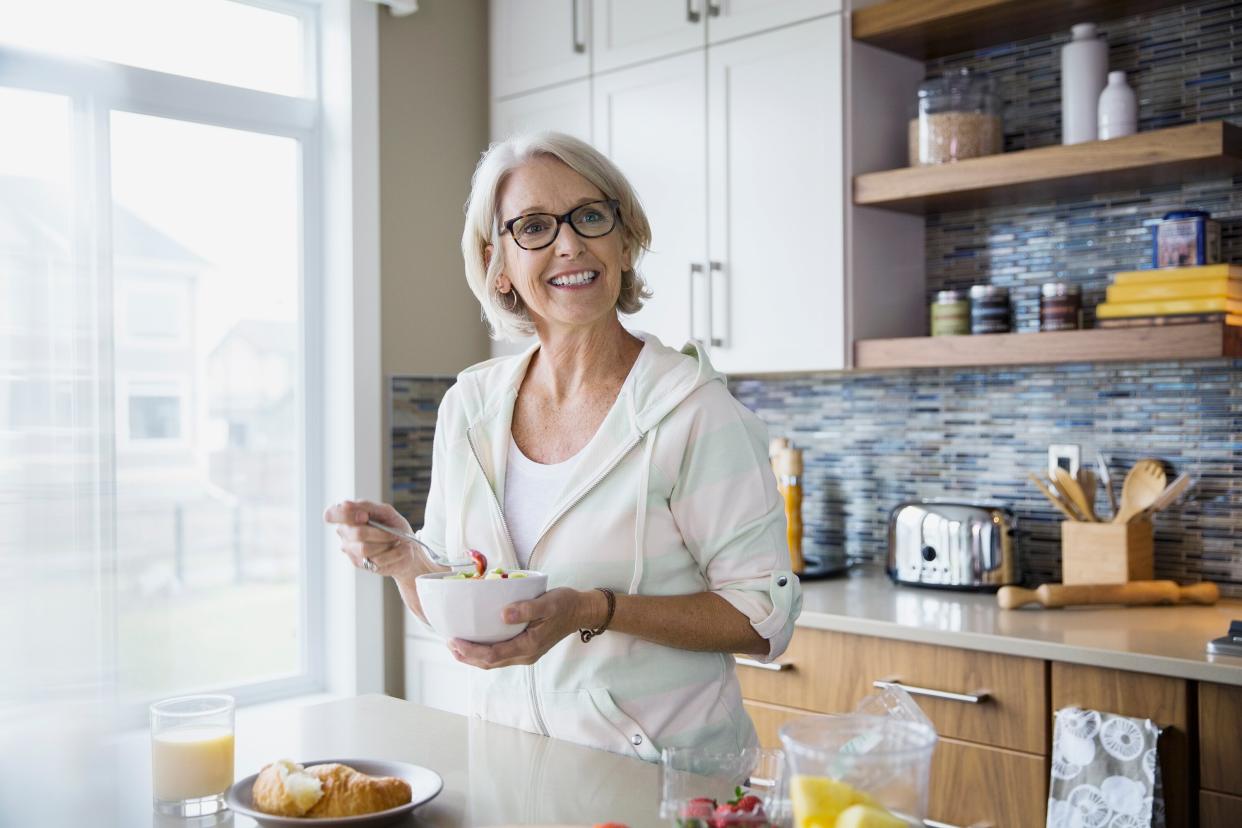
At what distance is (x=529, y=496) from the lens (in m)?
1.60

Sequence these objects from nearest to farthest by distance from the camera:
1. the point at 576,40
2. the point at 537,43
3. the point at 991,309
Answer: the point at 991,309 < the point at 576,40 < the point at 537,43

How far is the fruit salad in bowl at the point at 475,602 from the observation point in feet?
3.99

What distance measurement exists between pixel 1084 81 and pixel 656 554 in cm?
157

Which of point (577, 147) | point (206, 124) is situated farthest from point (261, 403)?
point (577, 147)

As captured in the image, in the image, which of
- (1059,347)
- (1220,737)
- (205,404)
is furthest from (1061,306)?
(205,404)

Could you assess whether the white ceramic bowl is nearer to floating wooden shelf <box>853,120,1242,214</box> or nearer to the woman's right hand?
the woman's right hand

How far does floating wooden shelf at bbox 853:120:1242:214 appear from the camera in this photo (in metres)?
2.21

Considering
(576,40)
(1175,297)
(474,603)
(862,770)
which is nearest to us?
(862,770)

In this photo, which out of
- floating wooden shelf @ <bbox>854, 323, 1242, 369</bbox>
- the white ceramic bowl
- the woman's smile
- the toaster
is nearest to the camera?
the white ceramic bowl

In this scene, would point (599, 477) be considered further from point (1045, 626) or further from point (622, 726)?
point (1045, 626)

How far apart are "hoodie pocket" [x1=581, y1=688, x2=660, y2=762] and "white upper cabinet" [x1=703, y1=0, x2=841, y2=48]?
1720 mm

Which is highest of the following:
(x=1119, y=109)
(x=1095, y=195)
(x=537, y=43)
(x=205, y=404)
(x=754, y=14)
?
(x=537, y=43)

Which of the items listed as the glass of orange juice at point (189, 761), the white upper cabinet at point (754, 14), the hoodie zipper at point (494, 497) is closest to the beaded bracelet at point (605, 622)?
the hoodie zipper at point (494, 497)

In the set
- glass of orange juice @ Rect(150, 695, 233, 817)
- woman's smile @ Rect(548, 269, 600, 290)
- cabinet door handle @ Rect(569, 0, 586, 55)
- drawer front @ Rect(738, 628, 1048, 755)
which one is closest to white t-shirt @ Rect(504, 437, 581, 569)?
woman's smile @ Rect(548, 269, 600, 290)
